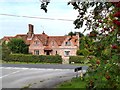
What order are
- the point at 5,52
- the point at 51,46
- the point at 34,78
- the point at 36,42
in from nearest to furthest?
1. the point at 34,78
2. the point at 5,52
3. the point at 51,46
4. the point at 36,42

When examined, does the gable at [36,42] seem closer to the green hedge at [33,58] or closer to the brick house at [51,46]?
the brick house at [51,46]

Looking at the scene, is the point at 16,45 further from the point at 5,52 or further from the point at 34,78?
the point at 34,78

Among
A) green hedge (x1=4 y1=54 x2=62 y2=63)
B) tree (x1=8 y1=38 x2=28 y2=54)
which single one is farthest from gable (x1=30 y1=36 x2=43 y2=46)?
green hedge (x1=4 y1=54 x2=62 y2=63)

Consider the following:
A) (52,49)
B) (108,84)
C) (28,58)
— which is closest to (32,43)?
(52,49)

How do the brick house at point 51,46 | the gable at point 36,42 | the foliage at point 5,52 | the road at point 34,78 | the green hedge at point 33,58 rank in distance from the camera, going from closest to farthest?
the road at point 34,78
the green hedge at point 33,58
the foliage at point 5,52
the brick house at point 51,46
the gable at point 36,42

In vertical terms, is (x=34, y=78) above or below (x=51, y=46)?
below

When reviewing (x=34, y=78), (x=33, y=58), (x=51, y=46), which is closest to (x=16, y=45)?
(x=33, y=58)

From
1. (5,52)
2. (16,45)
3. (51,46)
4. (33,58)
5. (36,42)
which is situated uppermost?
(36,42)

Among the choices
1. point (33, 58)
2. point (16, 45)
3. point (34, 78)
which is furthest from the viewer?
point (16, 45)

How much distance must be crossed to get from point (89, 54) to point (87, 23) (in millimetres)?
2815

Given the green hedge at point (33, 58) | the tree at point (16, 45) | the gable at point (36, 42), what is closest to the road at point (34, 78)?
the green hedge at point (33, 58)

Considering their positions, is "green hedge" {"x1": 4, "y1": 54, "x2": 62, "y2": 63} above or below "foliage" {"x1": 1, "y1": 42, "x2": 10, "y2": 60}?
below

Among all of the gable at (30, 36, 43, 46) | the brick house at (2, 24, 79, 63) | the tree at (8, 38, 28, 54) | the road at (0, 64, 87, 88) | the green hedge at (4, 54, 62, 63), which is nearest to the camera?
the road at (0, 64, 87, 88)

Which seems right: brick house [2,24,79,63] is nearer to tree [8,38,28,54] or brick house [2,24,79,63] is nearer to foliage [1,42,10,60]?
tree [8,38,28,54]
